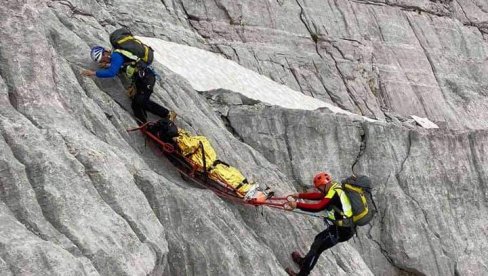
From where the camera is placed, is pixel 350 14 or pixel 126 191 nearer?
pixel 126 191

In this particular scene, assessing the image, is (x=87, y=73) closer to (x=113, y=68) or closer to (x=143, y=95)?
(x=113, y=68)

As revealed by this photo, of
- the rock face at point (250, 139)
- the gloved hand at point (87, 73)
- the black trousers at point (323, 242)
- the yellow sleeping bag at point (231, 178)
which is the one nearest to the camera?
the rock face at point (250, 139)

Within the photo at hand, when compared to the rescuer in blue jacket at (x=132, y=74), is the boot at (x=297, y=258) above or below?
below

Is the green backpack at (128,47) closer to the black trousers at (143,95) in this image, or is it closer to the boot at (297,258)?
the black trousers at (143,95)

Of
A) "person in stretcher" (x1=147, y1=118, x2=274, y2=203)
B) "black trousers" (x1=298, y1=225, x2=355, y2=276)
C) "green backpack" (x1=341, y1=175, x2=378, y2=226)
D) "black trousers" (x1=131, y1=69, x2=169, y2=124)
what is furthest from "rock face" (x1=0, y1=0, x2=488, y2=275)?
"green backpack" (x1=341, y1=175, x2=378, y2=226)

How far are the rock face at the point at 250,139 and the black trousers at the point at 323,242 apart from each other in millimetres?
772

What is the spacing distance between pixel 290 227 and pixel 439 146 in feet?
45.7

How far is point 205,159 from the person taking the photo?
17.0 meters

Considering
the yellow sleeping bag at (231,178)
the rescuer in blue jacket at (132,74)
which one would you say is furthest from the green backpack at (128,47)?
the yellow sleeping bag at (231,178)

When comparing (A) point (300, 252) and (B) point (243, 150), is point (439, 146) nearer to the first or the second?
(B) point (243, 150)

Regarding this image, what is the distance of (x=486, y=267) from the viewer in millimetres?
27203

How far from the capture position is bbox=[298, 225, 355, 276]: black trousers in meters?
16.6

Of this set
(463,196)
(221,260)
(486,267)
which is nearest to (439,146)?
(463,196)

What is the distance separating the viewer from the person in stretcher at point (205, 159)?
55.4 feet
